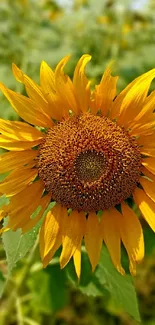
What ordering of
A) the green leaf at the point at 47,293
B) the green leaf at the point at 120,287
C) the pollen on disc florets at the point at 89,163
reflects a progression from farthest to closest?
the green leaf at the point at 47,293, the green leaf at the point at 120,287, the pollen on disc florets at the point at 89,163

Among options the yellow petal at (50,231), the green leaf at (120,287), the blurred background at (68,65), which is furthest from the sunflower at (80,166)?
the blurred background at (68,65)

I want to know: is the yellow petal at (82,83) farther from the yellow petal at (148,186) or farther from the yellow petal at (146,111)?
the yellow petal at (148,186)

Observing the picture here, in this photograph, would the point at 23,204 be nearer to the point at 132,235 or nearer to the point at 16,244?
the point at 16,244

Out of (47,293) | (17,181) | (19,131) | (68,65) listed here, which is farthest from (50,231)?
(68,65)

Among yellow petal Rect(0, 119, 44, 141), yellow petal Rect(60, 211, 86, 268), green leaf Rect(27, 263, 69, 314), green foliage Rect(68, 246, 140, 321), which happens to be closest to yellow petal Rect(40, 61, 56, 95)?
yellow petal Rect(0, 119, 44, 141)

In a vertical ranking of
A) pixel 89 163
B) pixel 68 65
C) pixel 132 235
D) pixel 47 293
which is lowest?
pixel 47 293

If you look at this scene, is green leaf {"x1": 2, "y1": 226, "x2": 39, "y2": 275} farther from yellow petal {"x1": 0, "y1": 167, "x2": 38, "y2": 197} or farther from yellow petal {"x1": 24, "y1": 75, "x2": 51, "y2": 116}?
yellow petal {"x1": 24, "y1": 75, "x2": 51, "y2": 116}

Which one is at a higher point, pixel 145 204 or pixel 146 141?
pixel 146 141
